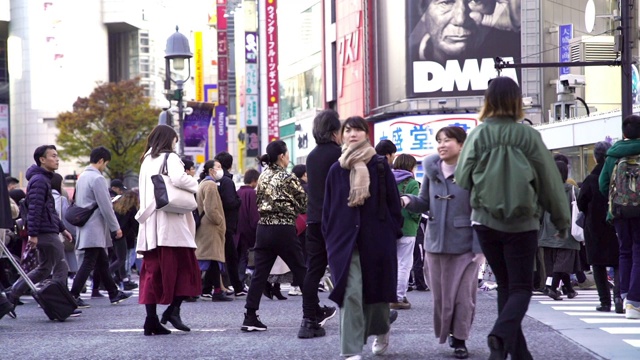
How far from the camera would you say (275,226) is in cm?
962

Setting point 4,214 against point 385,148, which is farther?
point 385,148

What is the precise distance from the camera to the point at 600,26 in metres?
39.9

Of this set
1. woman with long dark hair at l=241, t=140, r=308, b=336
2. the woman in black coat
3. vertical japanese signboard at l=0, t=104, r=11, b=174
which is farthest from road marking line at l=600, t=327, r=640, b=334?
vertical japanese signboard at l=0, t=104, r=11, b=174

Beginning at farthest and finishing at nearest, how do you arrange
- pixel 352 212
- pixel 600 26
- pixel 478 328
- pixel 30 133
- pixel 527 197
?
pixel 30 133, pixel 600 26, pixel 478 328, pixel 352 212, pixel 527 197

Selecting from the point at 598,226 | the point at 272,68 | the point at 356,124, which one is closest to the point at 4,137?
the point at 272,68

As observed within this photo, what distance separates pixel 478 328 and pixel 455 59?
3250 centimetres

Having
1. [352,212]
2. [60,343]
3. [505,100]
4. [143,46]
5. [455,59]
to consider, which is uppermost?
[143,46]

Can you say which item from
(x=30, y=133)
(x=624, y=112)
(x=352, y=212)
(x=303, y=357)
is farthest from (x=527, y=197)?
(x=30, y=133)

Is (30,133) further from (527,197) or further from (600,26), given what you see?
(527,197)

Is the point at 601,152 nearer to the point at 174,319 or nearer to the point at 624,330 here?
the point at 624,330

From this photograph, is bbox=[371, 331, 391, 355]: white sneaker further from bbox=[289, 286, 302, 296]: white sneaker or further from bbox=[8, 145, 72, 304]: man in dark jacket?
bbox=[289, 286, 302, 296]: white sneaker

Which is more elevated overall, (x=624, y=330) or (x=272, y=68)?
(x=272, y=68)

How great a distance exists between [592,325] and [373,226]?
9.87 feet

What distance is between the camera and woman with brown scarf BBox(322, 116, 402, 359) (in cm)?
722
